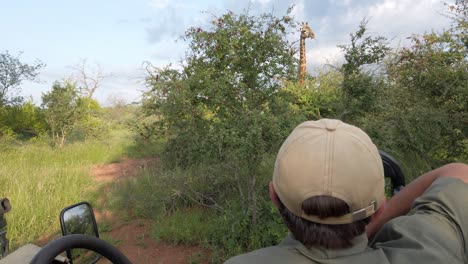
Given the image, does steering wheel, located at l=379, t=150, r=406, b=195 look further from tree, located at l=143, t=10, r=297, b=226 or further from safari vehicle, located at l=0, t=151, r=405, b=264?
tree, located at l=143, t=10, r=297, b=226

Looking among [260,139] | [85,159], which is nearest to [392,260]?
[260,139]

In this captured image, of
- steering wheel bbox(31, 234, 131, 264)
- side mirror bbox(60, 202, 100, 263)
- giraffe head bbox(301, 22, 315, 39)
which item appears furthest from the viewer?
giraffe head bbox(301, 22, 315, 39)

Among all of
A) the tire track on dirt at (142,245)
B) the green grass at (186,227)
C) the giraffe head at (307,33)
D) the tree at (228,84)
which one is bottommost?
the tire track on dirt at (142,245)

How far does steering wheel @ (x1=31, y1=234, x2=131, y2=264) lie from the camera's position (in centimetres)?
103

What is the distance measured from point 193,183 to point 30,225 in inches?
89.0

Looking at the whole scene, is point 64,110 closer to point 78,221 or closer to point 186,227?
point 186,227

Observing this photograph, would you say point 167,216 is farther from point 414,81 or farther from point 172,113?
point 414,81

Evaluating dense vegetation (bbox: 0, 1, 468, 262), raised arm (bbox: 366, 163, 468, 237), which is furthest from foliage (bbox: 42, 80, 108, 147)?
raised arm (bbox: 366, 163, 468, 237)

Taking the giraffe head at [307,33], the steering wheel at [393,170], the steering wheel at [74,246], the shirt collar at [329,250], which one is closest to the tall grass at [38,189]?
the steering wheel at [74,246]

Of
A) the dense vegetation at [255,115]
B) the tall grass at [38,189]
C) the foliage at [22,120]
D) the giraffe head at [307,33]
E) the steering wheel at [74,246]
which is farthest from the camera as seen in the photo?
the foliage at [22,120]

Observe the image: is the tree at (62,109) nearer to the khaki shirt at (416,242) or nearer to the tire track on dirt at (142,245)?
the tire track on dirt at (142,245)

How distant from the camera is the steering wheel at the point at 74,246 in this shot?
1.03m

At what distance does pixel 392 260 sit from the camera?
33.3 inches

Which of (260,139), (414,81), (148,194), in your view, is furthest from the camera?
(148,194)
